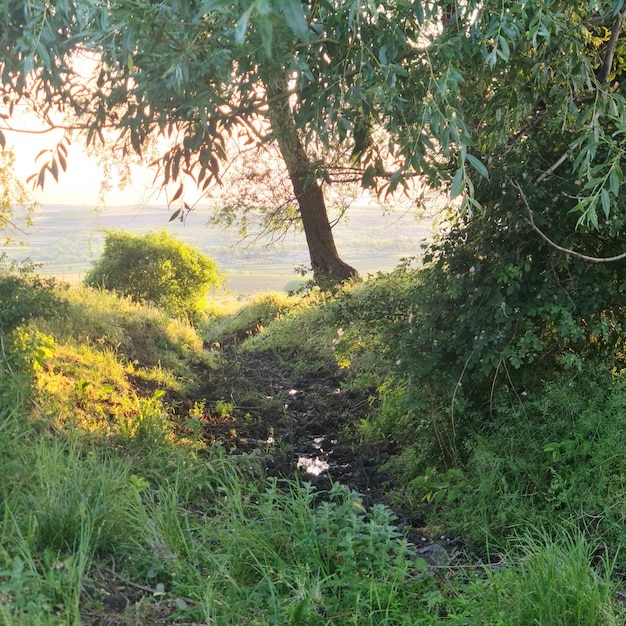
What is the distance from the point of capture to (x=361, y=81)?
10.8 ft

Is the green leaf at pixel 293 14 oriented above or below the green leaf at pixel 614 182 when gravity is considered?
above

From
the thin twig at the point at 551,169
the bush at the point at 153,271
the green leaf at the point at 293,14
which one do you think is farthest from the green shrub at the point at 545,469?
the bush at the point at 153,271

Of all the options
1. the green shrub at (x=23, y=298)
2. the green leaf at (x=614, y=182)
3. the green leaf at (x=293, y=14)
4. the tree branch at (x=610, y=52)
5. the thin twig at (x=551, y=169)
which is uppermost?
the tree branch at (x=610, y=52)

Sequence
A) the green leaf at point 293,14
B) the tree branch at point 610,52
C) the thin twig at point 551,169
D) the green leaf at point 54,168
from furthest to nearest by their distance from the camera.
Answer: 1. the thin twig at point 551,169
2. the tree branch at point 610,52
3. the green leaf at point 54,168
4. the green leaf at point 293,14

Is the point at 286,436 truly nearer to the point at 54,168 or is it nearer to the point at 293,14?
the point at 54,168

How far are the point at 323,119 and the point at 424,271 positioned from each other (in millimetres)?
1926

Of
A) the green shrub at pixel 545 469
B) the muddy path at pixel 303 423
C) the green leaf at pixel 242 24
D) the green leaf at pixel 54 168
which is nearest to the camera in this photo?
the green leaf at pixel 242 24

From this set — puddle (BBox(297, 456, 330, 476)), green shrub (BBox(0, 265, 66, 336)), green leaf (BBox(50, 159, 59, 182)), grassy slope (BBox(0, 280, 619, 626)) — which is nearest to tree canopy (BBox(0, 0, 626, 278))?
green leaf (BBox(50, 159, 59, 182))

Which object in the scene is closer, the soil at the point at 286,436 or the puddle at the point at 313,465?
the soil at the point at 286,436

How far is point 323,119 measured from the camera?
3.45 m

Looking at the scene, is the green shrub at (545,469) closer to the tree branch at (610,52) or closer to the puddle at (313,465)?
the puddle at (313,465)

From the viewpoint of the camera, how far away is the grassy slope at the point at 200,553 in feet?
8.97

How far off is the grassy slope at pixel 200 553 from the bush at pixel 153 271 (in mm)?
9357

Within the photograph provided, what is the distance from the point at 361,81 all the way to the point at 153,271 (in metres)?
11.6
